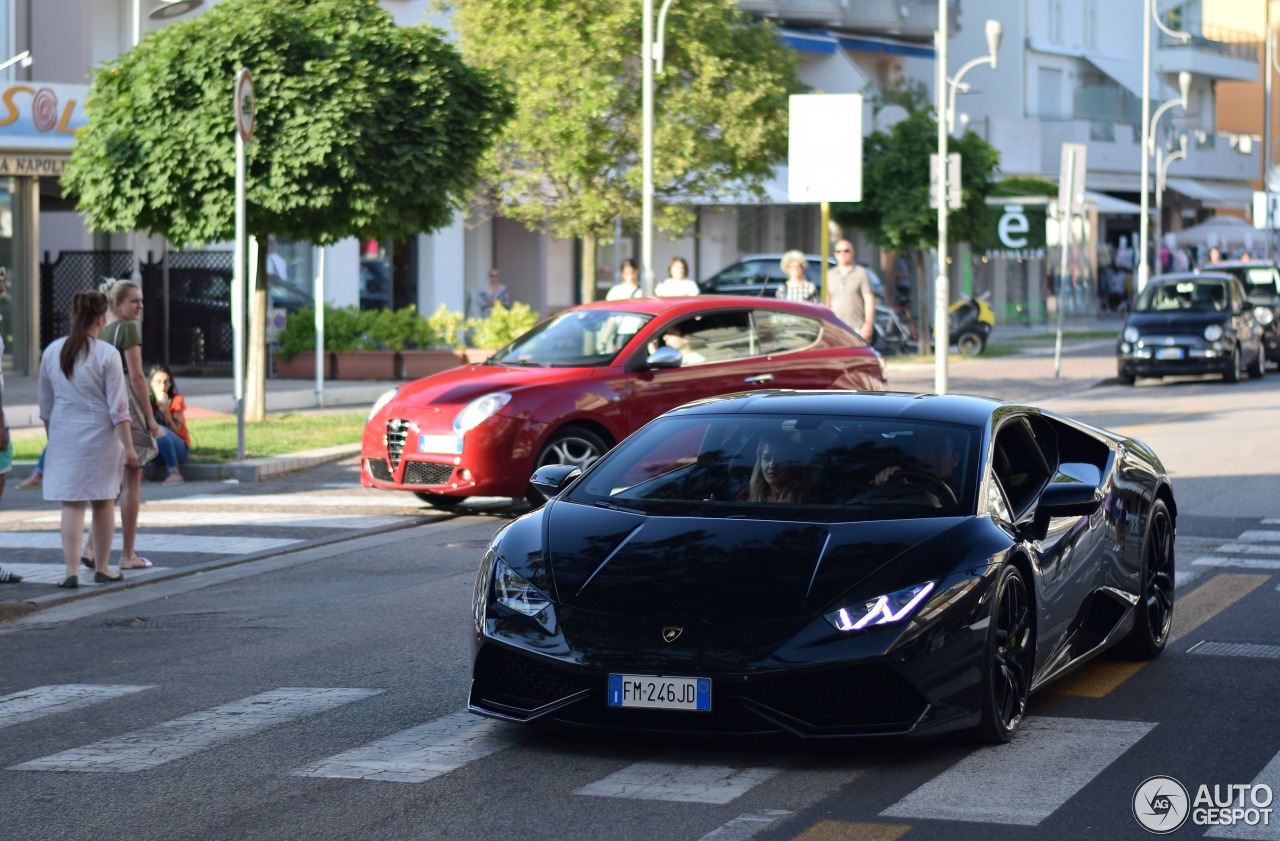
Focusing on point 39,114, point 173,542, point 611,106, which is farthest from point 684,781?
point 611,106

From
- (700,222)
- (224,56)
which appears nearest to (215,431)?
(224,56)

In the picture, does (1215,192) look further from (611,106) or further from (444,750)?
(444,750)

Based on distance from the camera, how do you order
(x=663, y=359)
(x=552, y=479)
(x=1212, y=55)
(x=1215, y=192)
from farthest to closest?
1. (x=1212, y=55)
2. (x=1215, y=192)
3. (x=663, y=359)
4. (x=552, y=479)

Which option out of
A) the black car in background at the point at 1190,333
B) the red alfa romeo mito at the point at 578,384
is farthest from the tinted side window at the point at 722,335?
the black car in background at the point at 1190,333

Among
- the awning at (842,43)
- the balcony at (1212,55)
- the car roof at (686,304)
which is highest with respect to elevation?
the balcony at (1212,55)

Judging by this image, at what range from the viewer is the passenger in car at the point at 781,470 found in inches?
283

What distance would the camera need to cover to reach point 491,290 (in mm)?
38250

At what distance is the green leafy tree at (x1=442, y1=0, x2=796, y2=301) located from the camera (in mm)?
31156

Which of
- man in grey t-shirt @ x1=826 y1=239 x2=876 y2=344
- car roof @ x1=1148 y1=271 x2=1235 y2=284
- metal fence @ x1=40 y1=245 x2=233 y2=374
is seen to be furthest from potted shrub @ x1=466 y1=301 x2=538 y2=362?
car roof @ x1=1148 y1=271 x2=1235 y2=284

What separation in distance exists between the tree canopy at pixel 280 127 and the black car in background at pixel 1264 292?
50.5 feet

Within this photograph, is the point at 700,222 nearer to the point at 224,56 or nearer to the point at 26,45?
the point at 26,45

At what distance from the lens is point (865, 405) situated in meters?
7.66

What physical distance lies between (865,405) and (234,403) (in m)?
17.1

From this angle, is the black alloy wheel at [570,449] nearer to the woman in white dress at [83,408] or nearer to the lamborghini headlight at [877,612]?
the woman in white dress at [83,408]
